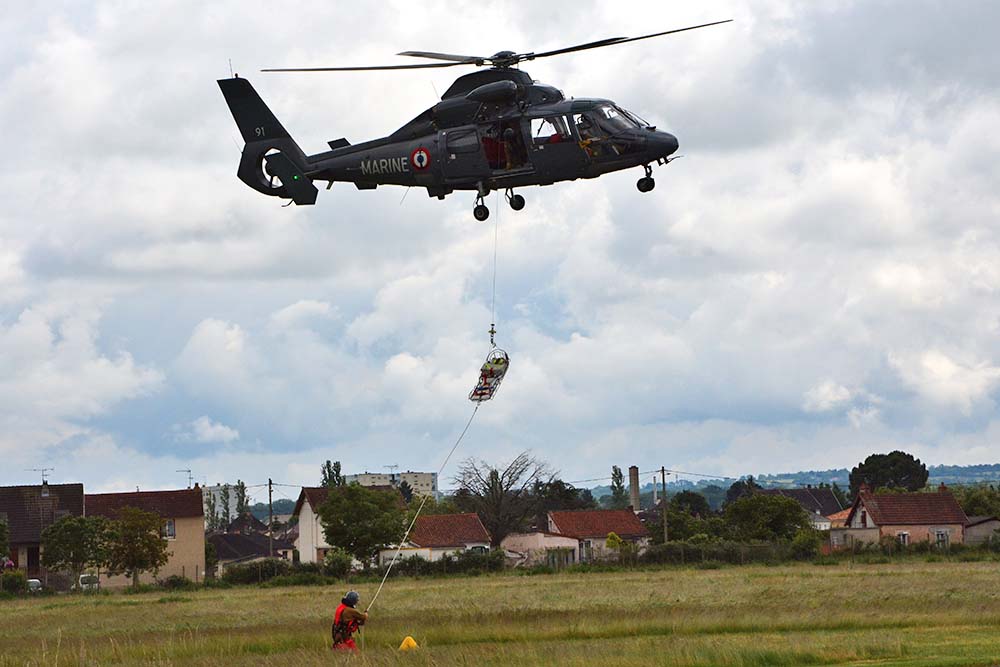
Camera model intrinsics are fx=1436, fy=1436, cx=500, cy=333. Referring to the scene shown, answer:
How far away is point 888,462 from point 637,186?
6696 inches

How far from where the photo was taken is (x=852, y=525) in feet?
352

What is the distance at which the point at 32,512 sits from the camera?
96375 mm

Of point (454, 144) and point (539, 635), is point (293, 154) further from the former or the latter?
point (539, 635)

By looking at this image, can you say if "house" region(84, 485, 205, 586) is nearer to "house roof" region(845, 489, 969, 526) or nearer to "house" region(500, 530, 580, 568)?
"house" region(500, 530, 580, 568)

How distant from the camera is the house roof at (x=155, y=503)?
10062 cm

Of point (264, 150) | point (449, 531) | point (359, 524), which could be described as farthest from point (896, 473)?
point (264, 150)

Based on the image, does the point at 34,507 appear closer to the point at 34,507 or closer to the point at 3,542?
the point at 34,507

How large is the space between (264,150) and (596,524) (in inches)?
3206

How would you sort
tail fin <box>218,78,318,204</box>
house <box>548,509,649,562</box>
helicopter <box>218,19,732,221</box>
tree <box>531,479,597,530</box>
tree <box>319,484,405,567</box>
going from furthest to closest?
tree <box>531,479,597,530</box> → house <box>548,509,649,562</box> → tree <box>319,484,405,567</box> → tail fin <box>218,78,318,204</box> → helicopter <box>218,19,732,221</box>

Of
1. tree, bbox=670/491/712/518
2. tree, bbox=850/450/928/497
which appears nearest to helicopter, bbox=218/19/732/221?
tree, bbox=670/491/712/518

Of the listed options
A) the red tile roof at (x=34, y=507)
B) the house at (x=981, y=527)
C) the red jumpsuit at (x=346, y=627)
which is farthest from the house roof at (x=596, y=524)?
the red jumpsuit at (x=346, y=627)

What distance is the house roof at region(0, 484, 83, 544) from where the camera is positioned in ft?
308

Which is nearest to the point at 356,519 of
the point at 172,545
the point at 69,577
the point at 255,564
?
the point at 255,564

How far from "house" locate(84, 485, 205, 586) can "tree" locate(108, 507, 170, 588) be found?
16886mm
